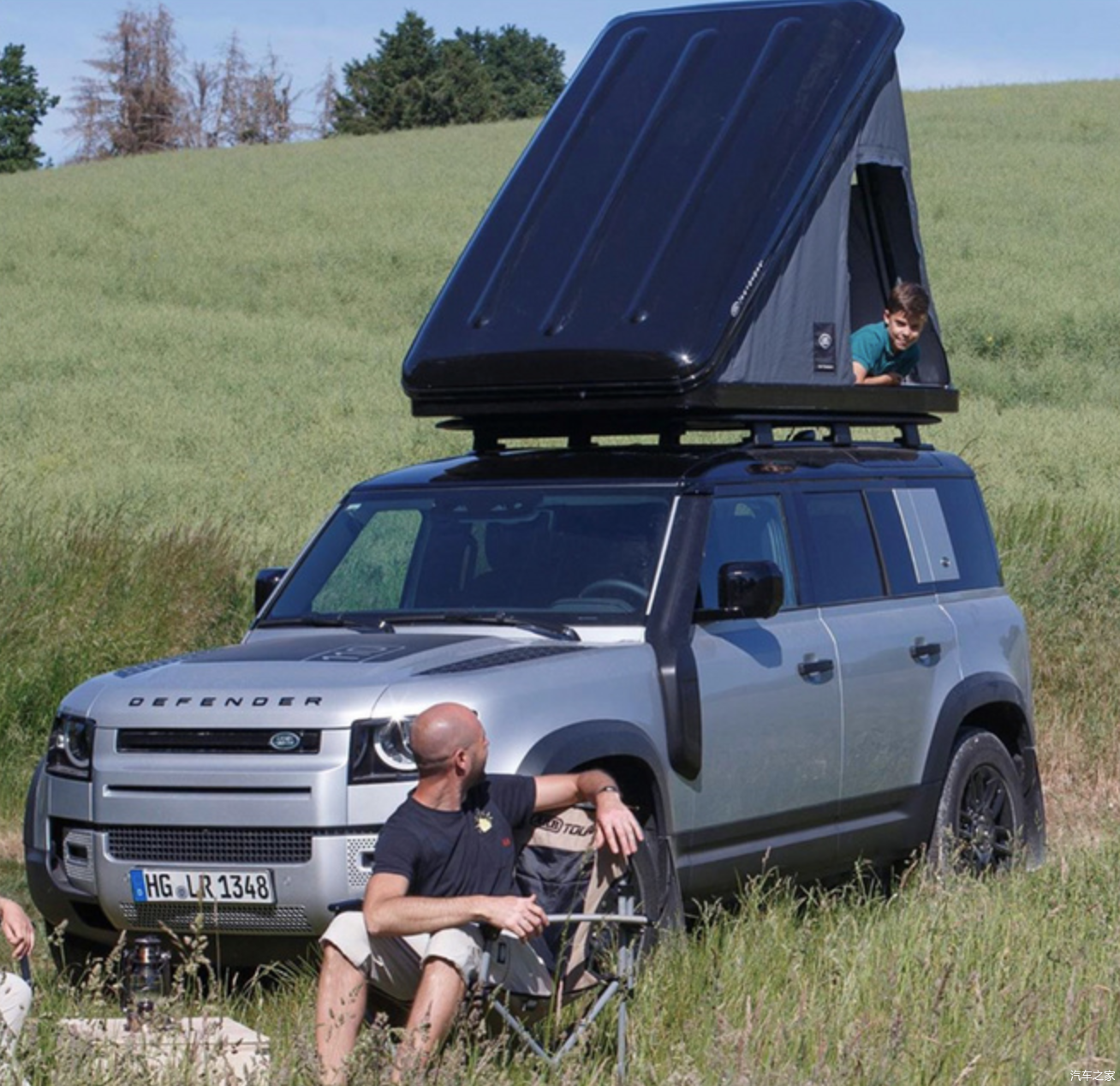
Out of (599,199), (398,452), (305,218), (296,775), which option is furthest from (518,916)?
(305,218)

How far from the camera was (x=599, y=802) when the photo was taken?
232 inches

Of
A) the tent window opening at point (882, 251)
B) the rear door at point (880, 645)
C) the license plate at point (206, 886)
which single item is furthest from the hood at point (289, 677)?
the tent window opening at point (882, 251)

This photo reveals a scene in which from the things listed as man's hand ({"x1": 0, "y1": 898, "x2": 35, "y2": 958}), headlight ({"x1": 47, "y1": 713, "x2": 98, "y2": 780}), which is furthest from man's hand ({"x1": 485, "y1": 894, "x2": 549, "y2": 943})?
headlight ({"x1": 47, "y1": 713, "x2": 98, "y2": 780})

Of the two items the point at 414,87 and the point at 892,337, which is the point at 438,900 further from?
the point at 414,87

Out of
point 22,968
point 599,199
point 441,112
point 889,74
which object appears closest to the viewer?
point 22,968

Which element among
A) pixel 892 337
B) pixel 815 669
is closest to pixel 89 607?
pixel 892 337

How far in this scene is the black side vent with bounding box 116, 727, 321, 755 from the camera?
6.25 meters

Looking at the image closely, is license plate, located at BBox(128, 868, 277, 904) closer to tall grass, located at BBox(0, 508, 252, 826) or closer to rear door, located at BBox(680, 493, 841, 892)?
rear door, located at BBox(680, 493, 841, 892)

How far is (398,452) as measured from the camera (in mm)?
23547

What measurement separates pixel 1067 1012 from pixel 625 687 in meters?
1.95

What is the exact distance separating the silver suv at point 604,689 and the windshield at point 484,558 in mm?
11

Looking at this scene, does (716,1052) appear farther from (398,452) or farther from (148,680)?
(398,452)

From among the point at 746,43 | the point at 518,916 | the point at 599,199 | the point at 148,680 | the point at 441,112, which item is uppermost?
the point at 441,112

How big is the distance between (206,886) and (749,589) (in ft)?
7.08
